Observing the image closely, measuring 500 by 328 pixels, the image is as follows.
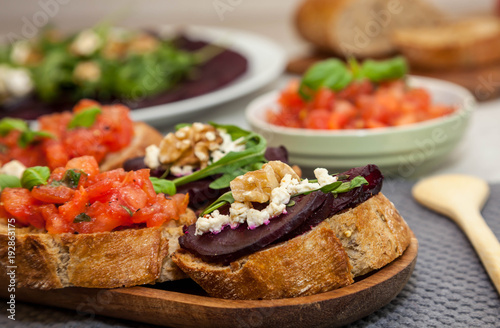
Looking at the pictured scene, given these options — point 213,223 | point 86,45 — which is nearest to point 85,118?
point 213,223

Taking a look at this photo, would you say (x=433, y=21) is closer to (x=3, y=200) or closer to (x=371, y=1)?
(x=371, y=1)

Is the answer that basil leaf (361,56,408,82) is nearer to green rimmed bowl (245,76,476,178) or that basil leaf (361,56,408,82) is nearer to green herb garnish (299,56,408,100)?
green herb garnish (299,56,408,100)

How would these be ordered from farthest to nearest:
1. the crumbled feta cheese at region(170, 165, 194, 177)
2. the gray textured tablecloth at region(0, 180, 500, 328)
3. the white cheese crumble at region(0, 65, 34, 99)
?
the white cheese crumble at region(0, 65, 34, 99)
the crumbled feta cheese at region(170, 165, 194, 177)
the gray textured tablecloth at region(0, 180, 500, 328)

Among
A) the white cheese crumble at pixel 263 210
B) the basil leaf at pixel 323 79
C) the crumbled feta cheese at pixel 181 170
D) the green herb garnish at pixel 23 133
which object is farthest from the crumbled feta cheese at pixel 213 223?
the basil leaf at pixel 323 79

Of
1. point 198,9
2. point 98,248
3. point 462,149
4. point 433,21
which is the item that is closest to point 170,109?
point 462,149

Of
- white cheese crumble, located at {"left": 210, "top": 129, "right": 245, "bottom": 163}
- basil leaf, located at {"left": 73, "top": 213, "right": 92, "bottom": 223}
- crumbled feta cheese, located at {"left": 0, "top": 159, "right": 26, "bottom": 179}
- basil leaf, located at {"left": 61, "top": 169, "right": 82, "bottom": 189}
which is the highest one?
white cheese crumble, located at {"left": 210, "top": 129, "right": 245, "bottom": 163}

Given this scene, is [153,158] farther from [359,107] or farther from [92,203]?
[359,107]

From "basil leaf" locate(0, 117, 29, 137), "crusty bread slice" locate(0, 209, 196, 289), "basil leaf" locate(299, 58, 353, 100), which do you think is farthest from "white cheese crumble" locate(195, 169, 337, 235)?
"basil leaf" locate(299, 58, 353, 100)
